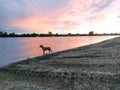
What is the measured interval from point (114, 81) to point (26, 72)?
18.7 ft

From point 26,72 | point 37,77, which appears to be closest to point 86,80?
point 37,77

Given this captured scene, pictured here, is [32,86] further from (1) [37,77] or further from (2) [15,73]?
(2) [15,73]

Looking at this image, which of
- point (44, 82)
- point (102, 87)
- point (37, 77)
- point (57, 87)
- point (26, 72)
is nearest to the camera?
point (102, 87)

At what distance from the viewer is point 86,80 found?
34.3ft

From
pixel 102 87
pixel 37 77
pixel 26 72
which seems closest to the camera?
pixel 102 87

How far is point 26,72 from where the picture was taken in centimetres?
1381

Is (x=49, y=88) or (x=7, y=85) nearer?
(x=49, y=88)

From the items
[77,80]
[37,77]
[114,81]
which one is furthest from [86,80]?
[37,77]

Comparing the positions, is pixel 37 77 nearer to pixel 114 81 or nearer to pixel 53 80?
pixel 53 80

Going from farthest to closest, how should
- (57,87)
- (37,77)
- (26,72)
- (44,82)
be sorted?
(26,72), (37,77), (44,82), (57,87)

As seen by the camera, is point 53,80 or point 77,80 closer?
point 77,80

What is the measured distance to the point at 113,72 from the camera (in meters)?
11.2

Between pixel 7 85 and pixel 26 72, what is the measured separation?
A: 2.61 metres

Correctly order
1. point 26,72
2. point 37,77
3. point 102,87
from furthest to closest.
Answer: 1. point 26,72
2. point 37,77
3. point 102,87
